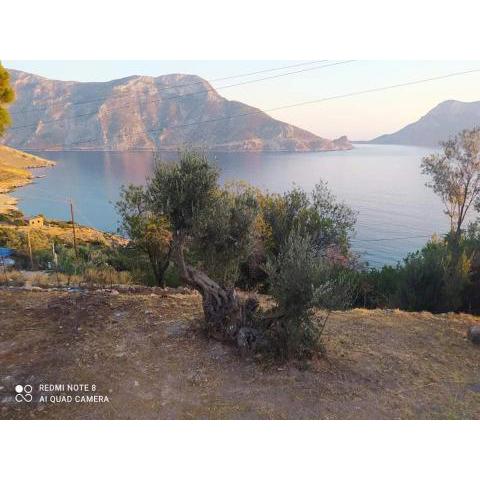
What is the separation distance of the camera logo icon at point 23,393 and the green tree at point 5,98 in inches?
397

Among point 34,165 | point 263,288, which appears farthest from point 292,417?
point 34,165

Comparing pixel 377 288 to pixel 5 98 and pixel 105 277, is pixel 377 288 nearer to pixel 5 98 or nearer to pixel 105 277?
pixel 105 277

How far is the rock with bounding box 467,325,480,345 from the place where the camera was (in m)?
10.5

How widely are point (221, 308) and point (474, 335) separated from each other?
7016mm

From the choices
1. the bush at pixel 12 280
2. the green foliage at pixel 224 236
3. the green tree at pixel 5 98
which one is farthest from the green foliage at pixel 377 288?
the green tree at pixel 5 98

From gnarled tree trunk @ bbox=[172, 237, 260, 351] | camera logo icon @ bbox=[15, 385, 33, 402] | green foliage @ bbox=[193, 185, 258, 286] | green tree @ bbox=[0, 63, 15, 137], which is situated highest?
green tree @ bbox=[0, 63, 15, 137]

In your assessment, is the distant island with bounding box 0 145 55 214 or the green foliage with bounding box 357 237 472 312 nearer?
the green foliage with bounding box 357 237 472 312

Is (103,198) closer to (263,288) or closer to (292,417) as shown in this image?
(263,288)

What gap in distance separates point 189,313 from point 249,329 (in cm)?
262

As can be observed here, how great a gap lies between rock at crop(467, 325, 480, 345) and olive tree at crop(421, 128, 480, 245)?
20.9 meters

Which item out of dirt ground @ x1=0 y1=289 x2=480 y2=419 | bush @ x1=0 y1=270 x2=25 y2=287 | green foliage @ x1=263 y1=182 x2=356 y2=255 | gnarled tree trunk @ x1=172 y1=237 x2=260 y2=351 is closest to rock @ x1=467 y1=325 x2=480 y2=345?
dirt ground @ x1=0 y1=289 x2=480 y2=419

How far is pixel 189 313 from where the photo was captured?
35.6 feet

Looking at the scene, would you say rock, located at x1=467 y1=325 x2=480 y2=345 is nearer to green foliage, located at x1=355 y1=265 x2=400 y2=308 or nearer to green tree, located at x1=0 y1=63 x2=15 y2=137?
green foliage, located at x1=355 y1=265 x2=400 y2=308

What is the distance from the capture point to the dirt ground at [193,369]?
6852 mm
